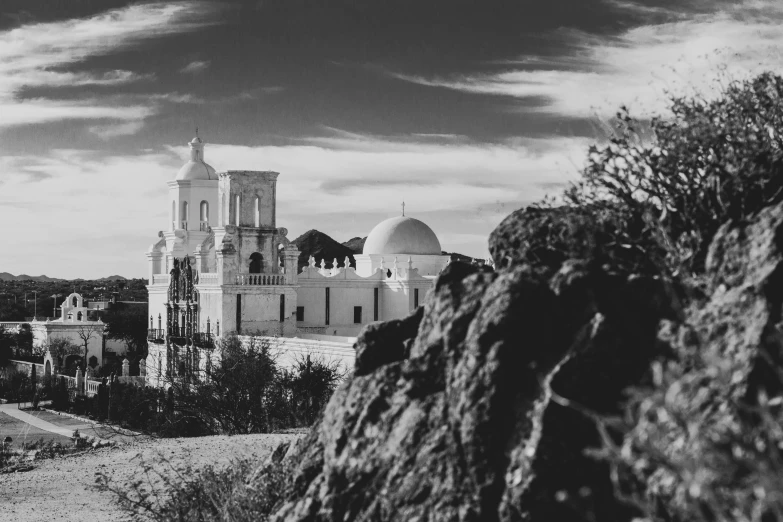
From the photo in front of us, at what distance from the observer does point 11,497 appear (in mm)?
14672

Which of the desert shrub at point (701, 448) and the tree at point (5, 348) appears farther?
the tree at point (5, 348)

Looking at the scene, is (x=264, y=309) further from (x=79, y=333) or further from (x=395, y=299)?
(x=79, y=333)

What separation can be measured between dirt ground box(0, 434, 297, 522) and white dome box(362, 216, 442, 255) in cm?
2633

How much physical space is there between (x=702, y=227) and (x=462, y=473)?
2.68 meters

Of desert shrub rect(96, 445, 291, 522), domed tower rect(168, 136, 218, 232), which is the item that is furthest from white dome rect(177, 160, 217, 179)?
desert shrub rect(96, 445, 291, 522)

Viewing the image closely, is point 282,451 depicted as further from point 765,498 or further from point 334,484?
point 765,498

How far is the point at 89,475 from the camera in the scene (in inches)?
614

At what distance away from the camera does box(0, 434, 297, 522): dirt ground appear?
1291cm

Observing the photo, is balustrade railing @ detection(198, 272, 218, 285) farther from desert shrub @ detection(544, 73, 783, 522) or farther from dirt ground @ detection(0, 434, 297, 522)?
desert shrub @ detection(544, 73, 783, 522)

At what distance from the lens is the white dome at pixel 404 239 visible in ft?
147

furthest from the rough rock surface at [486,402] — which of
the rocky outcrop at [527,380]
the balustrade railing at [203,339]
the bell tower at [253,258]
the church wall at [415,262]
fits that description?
the church wall at [415,262]

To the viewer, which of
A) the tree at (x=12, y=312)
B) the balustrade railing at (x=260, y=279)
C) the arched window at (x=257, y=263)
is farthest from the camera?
the tree at (x=12, y=312)

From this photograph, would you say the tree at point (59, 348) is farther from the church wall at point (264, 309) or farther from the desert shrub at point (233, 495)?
the desert shrub at point (233, 495)

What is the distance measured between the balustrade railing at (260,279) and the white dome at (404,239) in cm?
676
